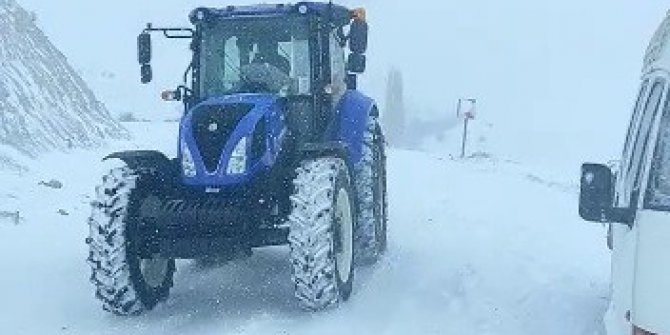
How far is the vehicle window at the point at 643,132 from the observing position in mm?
4238

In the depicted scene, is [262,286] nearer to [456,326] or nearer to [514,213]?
[456,326]

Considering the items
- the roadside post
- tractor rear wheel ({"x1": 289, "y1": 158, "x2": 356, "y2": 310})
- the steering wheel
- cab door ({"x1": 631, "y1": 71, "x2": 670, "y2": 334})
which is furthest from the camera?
the roadside post

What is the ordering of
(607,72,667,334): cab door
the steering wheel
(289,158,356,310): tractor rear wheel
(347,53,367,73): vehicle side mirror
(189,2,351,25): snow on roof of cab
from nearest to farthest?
(607,72,667,334): cab door, (289,158,356,310): tractor rear wheel, the steering wheel, (189,2,351,25): snow on roof of cab, (347,53,367,73): vehicle side mirror

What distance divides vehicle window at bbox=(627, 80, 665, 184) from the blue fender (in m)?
3.41

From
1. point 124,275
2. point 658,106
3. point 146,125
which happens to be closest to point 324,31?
point 124,275

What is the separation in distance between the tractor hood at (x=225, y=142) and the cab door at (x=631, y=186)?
9.18 ft

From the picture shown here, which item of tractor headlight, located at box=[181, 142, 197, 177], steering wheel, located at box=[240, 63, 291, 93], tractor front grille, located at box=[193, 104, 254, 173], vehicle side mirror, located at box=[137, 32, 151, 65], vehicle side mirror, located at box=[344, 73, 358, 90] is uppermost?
vehicle side mirror, located at box=[137, 32, 151, 65]

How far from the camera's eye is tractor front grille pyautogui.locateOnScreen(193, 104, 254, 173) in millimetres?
6621

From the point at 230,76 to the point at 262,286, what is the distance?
6.13 ft

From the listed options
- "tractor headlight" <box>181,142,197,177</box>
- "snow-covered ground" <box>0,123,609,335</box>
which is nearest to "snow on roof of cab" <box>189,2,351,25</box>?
"tractor headlight" <box>181,142,197,177</box>

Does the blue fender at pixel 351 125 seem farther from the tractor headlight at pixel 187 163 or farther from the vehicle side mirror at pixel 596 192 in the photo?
the vehicle side mirror at pixel 596 192

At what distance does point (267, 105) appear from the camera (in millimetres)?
6875

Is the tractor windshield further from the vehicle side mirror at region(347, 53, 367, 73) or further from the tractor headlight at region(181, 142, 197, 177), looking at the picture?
the tractor headlight at region(181, 142, 197, 177)

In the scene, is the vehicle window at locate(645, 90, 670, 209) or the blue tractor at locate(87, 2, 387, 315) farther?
the blue tractor at locate(87, 2, 387, 315)
